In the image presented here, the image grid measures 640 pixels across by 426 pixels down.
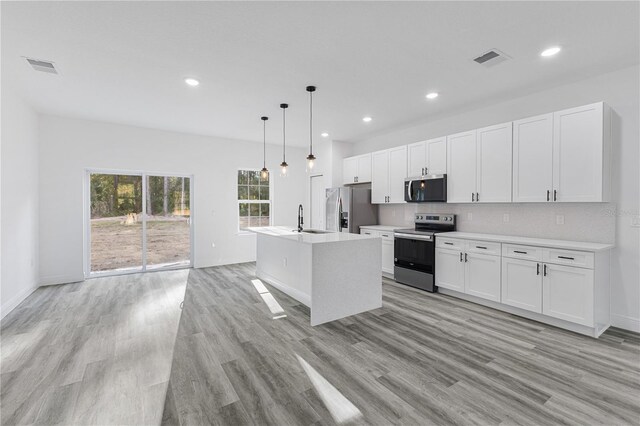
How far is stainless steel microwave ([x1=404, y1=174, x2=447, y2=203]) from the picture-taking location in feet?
15.3

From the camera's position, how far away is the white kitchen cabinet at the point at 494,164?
3881 millimetres

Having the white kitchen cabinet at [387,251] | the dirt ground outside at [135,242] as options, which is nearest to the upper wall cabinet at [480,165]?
the white kitchen cabinet at [387,251]

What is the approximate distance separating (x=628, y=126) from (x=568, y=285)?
1849mm

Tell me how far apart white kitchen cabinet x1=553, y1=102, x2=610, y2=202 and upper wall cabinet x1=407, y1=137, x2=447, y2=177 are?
149cm

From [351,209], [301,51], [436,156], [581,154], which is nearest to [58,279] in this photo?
[351,209]

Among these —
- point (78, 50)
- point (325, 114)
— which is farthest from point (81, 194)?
point (325, 114)

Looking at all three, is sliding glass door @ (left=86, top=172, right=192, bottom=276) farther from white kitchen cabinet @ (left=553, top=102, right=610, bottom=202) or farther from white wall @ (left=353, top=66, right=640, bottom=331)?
white kitchen cabinet @ (left=553, top=102, right=610, bottom=202)

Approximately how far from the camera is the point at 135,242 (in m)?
5.74

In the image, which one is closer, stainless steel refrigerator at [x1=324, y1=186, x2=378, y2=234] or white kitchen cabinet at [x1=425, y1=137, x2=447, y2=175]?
white kitchen cabinet at [x1=425, y1=137, x2=447, y2=175]

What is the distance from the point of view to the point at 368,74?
3373mm

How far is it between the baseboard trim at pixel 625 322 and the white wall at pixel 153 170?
5747mm

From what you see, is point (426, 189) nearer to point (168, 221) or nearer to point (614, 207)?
point (614, 207)

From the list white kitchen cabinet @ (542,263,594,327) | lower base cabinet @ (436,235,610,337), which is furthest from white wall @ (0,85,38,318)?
white kitchen cabinet @ (542,263,594,327)

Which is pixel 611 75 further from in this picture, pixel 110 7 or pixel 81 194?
pixel 81 194
